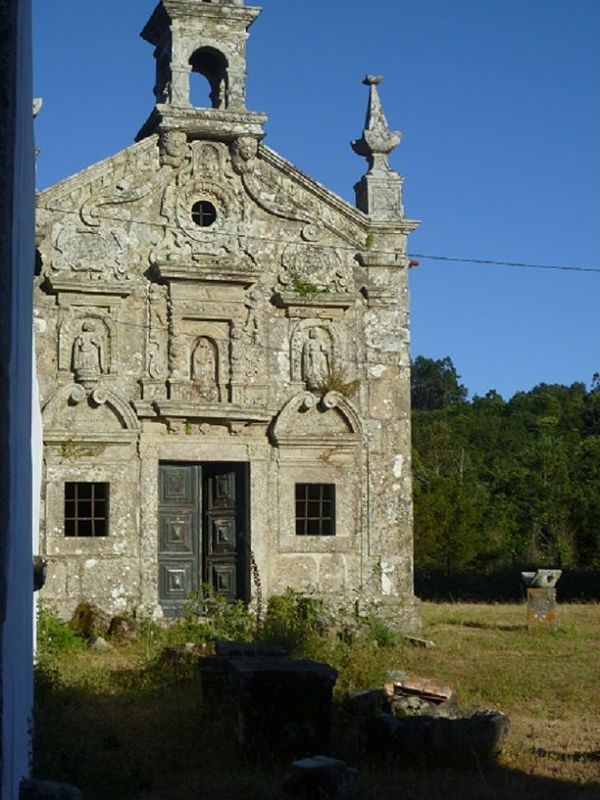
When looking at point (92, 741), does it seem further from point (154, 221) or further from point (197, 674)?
point (154, 221)

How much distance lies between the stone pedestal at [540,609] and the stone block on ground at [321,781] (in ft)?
34.2

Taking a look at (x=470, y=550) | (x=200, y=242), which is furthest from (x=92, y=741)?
(x=470, y=550)

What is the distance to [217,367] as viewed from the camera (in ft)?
54.7

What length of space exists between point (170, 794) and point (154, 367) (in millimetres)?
9139

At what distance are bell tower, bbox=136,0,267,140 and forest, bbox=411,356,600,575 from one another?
14.1 metres

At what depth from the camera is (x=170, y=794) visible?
7.78 m

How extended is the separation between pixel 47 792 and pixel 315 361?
1218cm

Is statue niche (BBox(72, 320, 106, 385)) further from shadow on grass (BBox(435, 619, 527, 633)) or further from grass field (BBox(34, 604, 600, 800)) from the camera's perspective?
shadow on grass (BBox(435, 619, 527, 633))

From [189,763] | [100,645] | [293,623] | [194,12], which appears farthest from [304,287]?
[189,763]

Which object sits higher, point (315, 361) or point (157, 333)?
point (157, 333)

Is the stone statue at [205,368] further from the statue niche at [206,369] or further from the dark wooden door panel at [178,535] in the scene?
the dark wooden door panel at [178,535]

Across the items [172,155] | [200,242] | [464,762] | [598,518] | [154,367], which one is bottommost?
[464,762]

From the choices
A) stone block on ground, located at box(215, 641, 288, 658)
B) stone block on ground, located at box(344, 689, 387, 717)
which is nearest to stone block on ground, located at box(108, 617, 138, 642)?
stone block on ground, located at box(215, 641, 288, 658)

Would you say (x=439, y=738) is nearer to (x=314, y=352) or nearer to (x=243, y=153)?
(x=314, y=352)
